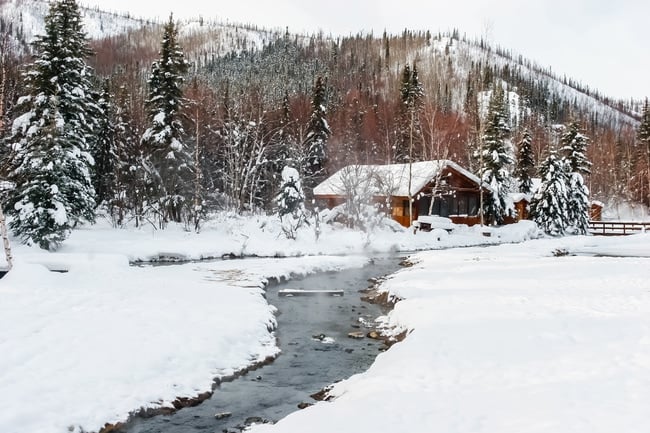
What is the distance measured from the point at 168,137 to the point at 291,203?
9410 millimetres

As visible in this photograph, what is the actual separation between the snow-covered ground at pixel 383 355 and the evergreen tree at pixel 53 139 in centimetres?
499

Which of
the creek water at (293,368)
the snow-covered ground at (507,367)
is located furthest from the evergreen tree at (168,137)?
the snow-covered ground at (507,367)

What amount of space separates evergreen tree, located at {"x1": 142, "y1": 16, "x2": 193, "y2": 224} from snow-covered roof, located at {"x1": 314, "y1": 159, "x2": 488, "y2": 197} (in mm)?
10889

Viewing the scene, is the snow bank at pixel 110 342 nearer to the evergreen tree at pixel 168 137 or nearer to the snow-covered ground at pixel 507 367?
the snow-covered ground at pixel 507 367

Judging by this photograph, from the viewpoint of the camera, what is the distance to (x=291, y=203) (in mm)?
31406

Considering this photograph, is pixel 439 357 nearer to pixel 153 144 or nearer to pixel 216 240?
pixel 216 240

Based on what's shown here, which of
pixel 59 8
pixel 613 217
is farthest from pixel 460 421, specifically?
pixel 613 217

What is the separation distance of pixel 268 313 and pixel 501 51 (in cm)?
20106

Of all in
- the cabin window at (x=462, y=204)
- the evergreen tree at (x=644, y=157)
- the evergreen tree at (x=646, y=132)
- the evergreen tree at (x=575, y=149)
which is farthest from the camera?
the evergreen tree at (x=644, y=157)

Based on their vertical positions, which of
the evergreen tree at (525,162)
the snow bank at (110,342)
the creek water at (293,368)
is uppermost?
the evergreen tree at (525,162)

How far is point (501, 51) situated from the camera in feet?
629

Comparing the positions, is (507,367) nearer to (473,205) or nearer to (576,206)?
(473,205)

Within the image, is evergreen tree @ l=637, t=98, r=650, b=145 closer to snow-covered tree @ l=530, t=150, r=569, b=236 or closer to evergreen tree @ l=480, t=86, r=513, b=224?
snow-covered tree @ l=530, t=150, r=569, b=236

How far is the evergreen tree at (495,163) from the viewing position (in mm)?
41812
